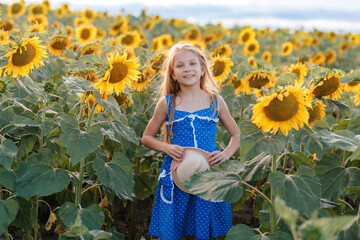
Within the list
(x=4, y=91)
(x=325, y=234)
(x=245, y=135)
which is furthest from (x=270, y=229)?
(x=4, y=91)

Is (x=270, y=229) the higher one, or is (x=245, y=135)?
(x=245, y=135)

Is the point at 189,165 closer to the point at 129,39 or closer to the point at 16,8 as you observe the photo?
the point at 129,39

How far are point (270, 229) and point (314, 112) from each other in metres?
0.70

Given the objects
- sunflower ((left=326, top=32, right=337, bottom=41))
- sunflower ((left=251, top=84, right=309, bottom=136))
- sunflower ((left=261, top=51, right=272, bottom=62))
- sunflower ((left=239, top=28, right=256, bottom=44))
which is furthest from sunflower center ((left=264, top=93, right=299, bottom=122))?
sunflower ((left=326, top=32, right=337, bottom=41))

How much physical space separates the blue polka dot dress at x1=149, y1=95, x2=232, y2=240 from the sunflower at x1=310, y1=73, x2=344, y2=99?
562 millimetres

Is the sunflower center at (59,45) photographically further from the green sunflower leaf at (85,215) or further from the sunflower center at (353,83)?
the sunflower center at (353,83)

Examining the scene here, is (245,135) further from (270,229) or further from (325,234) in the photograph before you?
(325,234)

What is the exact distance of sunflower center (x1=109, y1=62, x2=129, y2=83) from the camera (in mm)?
2391

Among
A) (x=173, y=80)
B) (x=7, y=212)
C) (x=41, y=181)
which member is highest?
(x=173, y=80)

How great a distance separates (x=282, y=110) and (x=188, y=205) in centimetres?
81

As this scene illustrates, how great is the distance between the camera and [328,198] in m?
2.34

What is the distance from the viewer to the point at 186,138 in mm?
2576

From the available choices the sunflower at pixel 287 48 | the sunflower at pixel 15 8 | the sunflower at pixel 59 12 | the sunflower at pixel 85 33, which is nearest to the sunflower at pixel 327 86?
the sunflower at pixel 85 33

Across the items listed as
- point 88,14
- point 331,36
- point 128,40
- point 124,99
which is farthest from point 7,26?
point 331,36
